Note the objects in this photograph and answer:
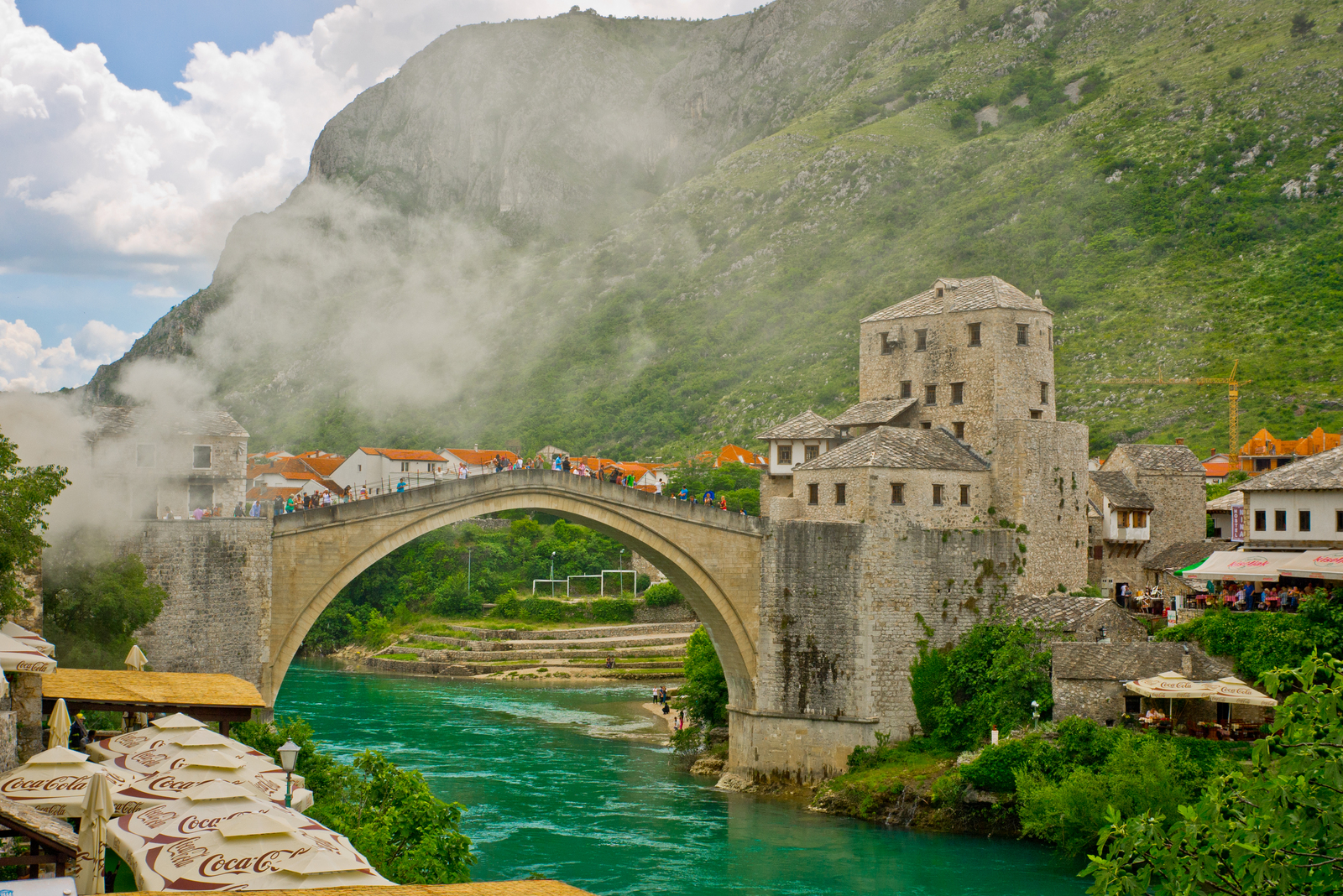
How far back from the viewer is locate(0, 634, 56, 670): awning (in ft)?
55.9

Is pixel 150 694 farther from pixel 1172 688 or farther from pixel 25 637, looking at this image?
pixel 1172 688

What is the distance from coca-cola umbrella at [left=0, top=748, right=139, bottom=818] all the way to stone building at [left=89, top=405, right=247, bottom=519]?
1350cm

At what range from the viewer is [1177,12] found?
95812 millimetres

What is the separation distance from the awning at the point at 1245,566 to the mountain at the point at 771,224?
26.3 meters

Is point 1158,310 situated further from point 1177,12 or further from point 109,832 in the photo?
point 109,832

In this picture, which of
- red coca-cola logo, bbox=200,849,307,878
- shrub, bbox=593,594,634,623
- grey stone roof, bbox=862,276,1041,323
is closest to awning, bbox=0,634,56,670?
red coca-cola logo, bbox=200,849,307,878

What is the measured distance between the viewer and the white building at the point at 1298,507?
3291cm

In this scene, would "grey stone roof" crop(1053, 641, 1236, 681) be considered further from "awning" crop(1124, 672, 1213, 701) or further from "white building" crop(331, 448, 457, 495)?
"white building" crop(331, 448, 457, 495)

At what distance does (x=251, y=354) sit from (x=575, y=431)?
56.6 m

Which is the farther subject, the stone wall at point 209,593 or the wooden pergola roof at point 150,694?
the stone wall at point 209,593

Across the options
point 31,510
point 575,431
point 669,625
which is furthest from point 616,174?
point 31,510

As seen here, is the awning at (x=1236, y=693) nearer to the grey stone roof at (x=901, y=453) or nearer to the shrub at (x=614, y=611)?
the grey stone roof at (x=901, y=453)

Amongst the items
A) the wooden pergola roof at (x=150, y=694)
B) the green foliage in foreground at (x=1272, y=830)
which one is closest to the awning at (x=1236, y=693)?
the green foliage in foreground at (x=1272, y=830)

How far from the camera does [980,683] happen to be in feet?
110
